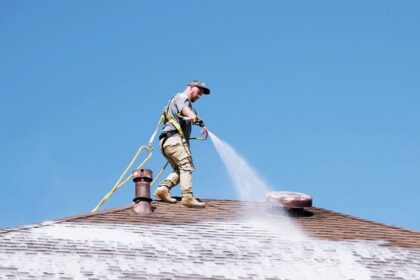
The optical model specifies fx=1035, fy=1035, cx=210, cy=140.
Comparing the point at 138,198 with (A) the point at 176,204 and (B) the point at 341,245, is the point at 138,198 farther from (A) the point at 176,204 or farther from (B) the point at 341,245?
(B) the point at 341,245

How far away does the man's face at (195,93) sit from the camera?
15.6 meters

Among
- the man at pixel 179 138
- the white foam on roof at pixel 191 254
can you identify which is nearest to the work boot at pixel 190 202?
the man at pixel 179 138

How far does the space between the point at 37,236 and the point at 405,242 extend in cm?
504

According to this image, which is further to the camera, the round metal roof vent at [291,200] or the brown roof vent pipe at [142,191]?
the round metal roof vent at [291,200]

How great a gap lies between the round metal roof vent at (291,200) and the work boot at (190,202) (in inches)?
42.4

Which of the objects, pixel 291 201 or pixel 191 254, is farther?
pixel 291 201

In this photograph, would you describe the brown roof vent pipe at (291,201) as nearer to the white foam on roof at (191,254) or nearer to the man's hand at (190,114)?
the white foam on roof at (191,254)

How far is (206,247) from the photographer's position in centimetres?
1295

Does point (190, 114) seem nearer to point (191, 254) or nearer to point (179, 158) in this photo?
point (179, 158)

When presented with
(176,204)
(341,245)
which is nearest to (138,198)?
(176,204)

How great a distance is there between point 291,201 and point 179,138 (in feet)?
6.24

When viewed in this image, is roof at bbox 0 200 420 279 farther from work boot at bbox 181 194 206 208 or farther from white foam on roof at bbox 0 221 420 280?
work boot at bbox 181 194 206 208

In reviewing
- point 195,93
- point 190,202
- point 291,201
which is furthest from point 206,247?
point 195,93

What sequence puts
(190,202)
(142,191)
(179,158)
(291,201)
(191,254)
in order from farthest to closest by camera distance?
(179,158) < (291,201) < (190,202) < (142,191) < (191,254)
